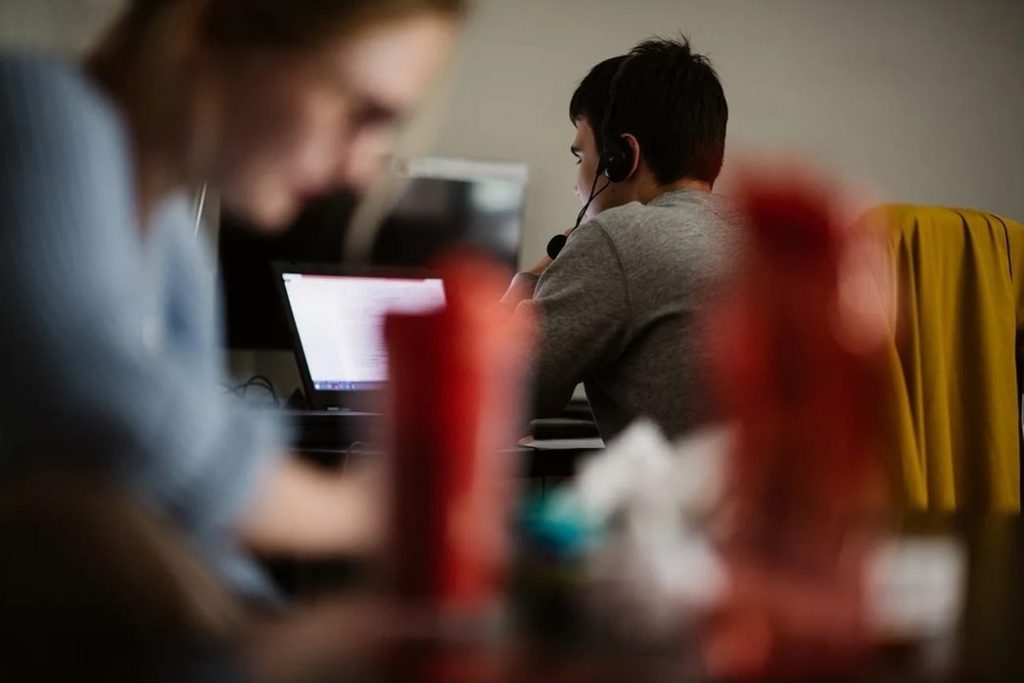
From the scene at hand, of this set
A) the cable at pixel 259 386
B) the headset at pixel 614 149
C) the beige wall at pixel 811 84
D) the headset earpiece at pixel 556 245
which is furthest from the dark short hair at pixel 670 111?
the beige wall at pixel 811 84

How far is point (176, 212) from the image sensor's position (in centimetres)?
68

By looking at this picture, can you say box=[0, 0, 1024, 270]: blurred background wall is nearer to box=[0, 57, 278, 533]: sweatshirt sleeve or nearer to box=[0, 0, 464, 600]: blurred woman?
box=[0, 0, 464, 600]: blurred woman

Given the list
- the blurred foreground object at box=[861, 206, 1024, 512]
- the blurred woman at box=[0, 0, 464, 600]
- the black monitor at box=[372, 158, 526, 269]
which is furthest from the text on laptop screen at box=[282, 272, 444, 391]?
the blurred woman at box=[0, 0, 464, 600]

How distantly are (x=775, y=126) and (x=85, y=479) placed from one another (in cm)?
313

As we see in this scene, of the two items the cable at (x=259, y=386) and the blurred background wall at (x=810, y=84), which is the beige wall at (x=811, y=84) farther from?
the cable at (x=259, y=386)

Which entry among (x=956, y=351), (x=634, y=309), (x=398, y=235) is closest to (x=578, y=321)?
(x=634, y=309)

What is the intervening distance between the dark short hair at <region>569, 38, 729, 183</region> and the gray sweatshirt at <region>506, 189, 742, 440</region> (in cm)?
27

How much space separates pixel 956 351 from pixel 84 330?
4.41ft

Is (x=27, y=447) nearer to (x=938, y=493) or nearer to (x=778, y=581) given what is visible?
(x=778, y=581)

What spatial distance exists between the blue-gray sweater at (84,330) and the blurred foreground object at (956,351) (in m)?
1.13

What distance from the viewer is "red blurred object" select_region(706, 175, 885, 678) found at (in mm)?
450

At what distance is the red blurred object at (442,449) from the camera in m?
0.47

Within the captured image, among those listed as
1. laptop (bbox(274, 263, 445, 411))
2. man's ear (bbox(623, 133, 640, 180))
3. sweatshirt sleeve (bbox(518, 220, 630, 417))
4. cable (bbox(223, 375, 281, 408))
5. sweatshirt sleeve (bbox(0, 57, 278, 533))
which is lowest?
cable (bbox(223, 375, 281, 408))

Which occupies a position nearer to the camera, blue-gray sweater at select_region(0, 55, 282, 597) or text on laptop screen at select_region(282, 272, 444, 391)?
blue-gray sweater at select_region(0, 55, 282, 597)
